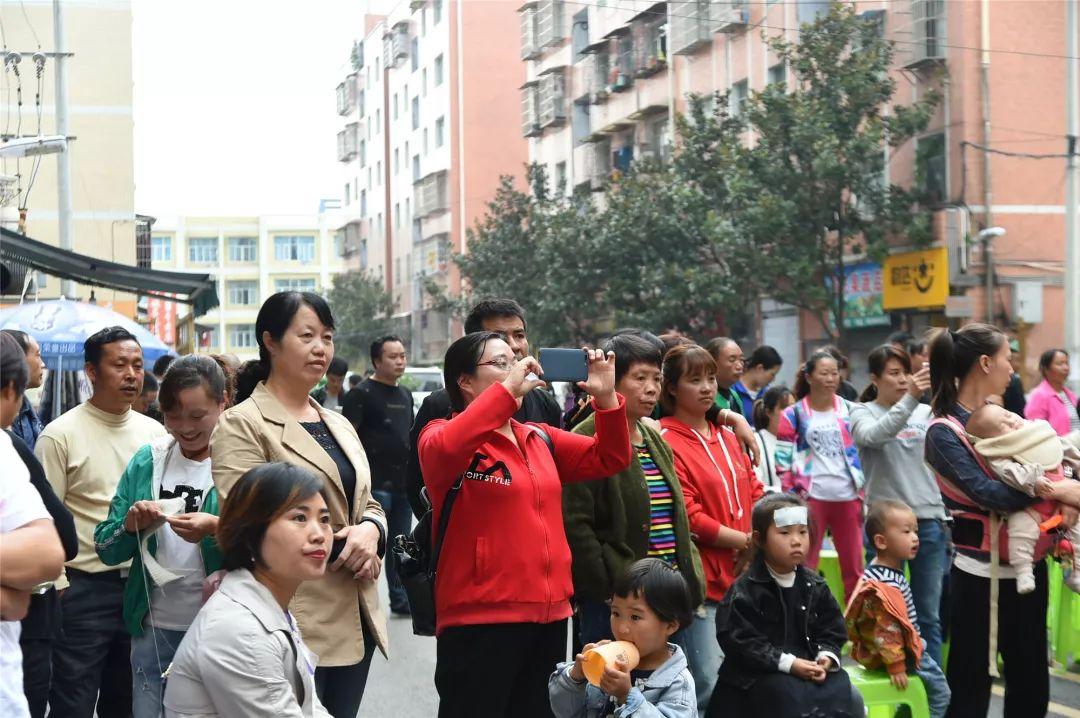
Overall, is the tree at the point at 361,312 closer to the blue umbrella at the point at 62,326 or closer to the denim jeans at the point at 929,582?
the blue umbrella at the point at 62,326

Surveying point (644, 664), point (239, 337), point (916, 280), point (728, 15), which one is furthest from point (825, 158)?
point (239, 337)

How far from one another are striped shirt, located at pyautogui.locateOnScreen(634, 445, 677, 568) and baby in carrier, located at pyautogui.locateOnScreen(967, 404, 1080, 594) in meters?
1.38

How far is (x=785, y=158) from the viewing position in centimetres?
2528

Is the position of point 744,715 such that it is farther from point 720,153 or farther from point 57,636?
point 720,153

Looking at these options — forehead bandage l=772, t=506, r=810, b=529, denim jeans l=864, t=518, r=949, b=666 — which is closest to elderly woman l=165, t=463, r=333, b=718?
forehead bandage l=772, t=506, r=810, b=529

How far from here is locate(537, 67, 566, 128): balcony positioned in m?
44.9

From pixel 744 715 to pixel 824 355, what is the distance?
385 centimetres

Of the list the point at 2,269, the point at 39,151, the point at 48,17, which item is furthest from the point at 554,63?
the point at 2,269

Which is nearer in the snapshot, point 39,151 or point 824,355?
point 824,355

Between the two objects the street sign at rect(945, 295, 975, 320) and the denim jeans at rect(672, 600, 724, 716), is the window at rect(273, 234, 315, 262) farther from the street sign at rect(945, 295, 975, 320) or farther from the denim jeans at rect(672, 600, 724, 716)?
the denim jeans at rect(672, 600, 724, 716)

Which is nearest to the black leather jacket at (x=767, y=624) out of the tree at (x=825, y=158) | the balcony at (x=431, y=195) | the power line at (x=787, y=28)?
the power line at (x=787, y=28)

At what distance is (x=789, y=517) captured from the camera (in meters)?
5.70

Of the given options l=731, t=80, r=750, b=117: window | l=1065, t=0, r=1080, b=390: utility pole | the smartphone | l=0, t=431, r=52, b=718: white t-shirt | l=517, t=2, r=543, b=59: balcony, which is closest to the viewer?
l=0, t=431, r=52, b=718: white t-shirt

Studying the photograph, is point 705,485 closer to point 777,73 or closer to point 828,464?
point 828,464
